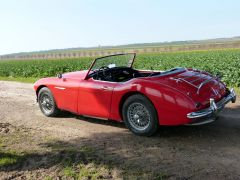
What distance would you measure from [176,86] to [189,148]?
1045 mm

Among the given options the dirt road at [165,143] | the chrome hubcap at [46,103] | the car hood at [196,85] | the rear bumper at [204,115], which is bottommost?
the dirt road at [165,143]

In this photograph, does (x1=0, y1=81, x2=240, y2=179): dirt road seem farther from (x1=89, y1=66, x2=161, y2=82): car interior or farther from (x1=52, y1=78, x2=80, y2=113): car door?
(x1=89, y1=66, x2=161, y2=82): car interior

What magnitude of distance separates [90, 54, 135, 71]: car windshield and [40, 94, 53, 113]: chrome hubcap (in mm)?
1633

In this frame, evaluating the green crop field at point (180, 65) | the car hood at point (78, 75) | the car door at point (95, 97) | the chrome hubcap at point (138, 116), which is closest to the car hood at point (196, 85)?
the chrome hubcap at point (138, 116)

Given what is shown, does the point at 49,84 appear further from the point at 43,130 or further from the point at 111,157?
the point at 111,157

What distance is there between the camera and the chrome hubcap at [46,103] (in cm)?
816

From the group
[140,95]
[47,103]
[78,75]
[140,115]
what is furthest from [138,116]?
[47,103]

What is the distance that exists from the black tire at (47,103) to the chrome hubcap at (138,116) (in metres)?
2.50

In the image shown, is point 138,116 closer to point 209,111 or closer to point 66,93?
point 209,111

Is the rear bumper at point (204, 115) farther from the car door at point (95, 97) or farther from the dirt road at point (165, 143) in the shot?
the car door at point (95, 97)

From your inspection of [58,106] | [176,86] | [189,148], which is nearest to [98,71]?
[58,106]

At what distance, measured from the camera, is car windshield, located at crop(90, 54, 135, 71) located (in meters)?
7.14

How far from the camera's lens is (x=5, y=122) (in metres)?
8.13

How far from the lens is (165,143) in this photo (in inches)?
226
